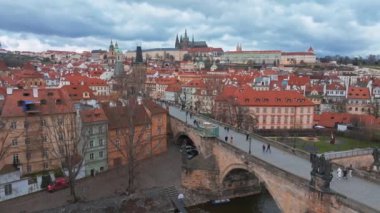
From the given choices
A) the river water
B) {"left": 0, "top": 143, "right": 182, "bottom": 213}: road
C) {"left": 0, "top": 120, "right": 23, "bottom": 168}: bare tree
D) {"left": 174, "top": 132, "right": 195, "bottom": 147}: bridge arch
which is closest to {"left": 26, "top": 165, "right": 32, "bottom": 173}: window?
{"left": 0, "top": 120, "right": 23, "bottom": 168}: bare tree

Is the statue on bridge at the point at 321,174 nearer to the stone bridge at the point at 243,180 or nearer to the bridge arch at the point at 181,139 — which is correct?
the stone bridge at the point at 243,180

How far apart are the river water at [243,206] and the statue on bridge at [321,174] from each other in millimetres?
11253

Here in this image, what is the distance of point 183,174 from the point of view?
3108 centimetres

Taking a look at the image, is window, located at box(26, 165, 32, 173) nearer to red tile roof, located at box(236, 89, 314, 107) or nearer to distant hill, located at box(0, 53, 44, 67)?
red tile roof, located at box(236, 89, 314, 107)

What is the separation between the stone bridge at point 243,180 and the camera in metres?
18.3

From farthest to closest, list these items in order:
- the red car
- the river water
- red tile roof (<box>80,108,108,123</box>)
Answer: red tile roof (<box>80,108,108,123</box>) < the river water < the red car

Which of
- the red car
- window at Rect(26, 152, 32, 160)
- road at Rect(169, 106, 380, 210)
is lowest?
the red car

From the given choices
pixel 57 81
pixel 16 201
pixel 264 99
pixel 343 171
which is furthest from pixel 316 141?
pixel 57 81

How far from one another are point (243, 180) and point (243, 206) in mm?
2589

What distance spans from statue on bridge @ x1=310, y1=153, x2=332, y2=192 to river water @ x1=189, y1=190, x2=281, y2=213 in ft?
36.9

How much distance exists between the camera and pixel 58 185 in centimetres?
2858

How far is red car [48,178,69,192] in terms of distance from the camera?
2827 centimetres

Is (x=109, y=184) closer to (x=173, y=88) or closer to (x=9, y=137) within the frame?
(x=9, y=137)

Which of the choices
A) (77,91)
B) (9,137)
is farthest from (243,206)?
(77,91)
